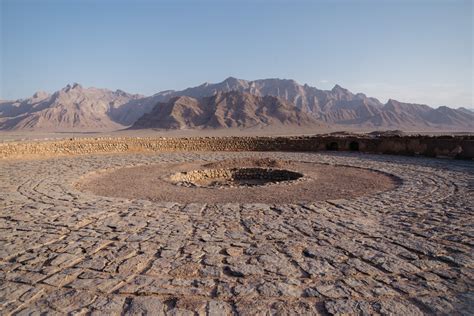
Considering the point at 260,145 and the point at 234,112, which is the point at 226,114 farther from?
the point at 260,145

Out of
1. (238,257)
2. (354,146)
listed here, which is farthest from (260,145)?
(238,257)

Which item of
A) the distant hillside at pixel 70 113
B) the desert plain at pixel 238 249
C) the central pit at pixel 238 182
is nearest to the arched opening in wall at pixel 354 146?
the central pit at pixel 238 182

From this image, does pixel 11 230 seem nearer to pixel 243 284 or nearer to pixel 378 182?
pixel 243 284

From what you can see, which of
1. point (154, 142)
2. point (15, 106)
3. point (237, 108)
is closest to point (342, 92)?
point (237, 108)

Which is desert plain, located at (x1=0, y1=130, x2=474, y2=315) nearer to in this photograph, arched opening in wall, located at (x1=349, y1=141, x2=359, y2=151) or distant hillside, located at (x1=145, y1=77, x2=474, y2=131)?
arched opening in wall, located at (x1=349, y1=141, x2=359, y2=151)

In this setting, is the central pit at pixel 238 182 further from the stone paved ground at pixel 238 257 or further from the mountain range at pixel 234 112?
the mountain range at pixel 234 112
